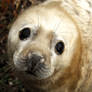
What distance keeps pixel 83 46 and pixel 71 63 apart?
23 centimetres

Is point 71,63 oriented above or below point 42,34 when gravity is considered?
below

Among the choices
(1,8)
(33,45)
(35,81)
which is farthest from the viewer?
(1,8)

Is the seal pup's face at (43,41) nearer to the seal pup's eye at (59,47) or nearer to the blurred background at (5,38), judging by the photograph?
the seal pup's eye at (59,47)

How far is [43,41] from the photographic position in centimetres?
226

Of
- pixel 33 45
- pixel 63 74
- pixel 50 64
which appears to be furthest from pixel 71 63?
pixel 33 45

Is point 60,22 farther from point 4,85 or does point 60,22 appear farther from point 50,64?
point 4,85

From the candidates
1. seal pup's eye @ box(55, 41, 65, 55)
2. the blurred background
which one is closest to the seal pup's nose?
seal pup's eye @ box(55, 41, 65, 55)

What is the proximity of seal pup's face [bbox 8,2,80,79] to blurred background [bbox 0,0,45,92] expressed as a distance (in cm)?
101

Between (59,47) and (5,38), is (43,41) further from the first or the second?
(5,38)

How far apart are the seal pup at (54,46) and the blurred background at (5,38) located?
0.78 meters

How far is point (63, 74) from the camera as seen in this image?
253 cm

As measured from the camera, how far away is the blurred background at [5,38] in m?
3.60

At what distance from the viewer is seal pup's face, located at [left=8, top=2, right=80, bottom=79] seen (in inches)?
87.3

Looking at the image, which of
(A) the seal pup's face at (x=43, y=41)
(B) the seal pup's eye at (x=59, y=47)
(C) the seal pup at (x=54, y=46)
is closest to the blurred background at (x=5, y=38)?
(C) the seal pup at (x=54, y=46)
